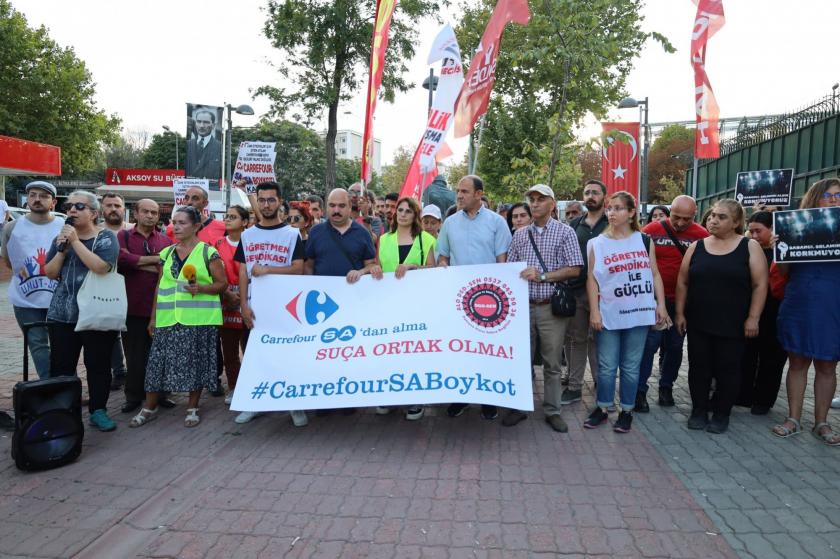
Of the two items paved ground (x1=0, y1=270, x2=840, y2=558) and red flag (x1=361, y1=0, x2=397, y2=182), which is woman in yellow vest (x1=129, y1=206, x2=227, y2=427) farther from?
red flag (x1=361, y1=0, x2=397, y2=182)

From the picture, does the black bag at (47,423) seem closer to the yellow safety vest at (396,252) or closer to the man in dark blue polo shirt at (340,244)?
the man in dark blue polo shirt at (340,244)

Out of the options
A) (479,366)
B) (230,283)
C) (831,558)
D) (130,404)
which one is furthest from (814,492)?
(130,404)

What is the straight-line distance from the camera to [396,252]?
5691mm

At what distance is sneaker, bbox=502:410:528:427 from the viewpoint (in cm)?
540

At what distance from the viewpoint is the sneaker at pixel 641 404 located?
5945mm

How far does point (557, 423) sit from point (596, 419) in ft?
1.24

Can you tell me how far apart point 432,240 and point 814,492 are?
3.53 metres

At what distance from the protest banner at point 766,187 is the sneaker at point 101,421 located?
953 cm

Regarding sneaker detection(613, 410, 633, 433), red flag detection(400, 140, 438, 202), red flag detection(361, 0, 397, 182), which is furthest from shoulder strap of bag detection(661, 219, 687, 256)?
red flag detection(361, 0, 397, 182)

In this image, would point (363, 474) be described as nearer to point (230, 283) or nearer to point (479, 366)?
point (479, 366)

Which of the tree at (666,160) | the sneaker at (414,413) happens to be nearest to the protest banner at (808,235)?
the sneaker at (414,413)

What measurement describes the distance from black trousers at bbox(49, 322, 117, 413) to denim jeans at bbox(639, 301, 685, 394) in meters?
4.87

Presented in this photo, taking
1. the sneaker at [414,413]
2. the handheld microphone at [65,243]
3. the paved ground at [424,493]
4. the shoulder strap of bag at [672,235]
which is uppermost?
the shoulder strap of bag at [672,235]

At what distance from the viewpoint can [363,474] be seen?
14.3 ft
